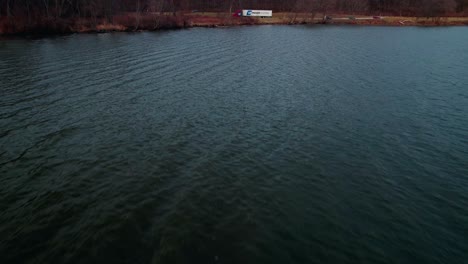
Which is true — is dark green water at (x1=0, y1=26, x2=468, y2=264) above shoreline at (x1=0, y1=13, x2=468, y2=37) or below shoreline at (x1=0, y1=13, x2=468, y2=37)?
below

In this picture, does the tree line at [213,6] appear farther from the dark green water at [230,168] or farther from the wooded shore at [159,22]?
A: the dark green water at [230,168]

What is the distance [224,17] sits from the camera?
13975cm

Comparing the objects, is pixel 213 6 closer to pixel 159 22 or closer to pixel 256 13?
pixel 256 13

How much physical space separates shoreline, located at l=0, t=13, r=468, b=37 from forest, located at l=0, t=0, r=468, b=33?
0.29m

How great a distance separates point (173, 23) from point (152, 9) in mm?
15938

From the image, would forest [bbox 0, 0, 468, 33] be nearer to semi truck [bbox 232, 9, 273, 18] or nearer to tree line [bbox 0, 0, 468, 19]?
tree line [bbox 0, 0, 468, 19]


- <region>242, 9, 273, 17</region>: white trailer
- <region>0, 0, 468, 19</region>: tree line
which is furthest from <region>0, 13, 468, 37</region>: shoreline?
<region>242, 9, 273, 17</region>: white trailer

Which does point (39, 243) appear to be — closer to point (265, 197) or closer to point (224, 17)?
point (265, 197)

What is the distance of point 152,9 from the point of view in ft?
398

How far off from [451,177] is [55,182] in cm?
2509

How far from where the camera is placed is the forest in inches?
3354

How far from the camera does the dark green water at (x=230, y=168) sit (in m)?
14.5

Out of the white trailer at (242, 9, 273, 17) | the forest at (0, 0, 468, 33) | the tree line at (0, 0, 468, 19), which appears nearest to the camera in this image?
the forest at (0, 0, 468, 33)

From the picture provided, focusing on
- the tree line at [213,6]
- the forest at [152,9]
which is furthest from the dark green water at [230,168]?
the tree line at [213,6]
